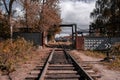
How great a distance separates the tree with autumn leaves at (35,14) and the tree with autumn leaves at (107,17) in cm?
926

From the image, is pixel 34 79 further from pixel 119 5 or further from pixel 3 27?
pixel 119 5

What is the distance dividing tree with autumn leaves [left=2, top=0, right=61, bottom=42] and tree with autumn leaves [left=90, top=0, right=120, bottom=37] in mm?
9256

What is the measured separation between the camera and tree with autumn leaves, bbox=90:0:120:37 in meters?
50.0

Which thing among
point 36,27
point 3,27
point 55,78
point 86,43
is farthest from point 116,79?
point 36,27

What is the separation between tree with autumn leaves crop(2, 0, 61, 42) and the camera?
39.3 metres

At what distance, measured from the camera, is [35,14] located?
4222 centimetres

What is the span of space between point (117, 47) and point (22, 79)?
630 inches

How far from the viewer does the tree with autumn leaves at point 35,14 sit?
129ft

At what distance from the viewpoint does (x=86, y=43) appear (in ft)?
130

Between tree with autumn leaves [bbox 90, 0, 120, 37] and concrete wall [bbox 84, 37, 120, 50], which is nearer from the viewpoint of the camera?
concrete wall [bbox 84, 37, 120, 50]

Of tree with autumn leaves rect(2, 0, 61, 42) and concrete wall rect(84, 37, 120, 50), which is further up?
tree with autumn leaves rect(2, 0, 61, 42)

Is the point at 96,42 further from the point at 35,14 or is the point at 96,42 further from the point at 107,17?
the point at 107,17

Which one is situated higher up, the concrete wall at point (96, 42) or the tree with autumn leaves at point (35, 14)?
the tree with autumn leaves at point (35, 14)

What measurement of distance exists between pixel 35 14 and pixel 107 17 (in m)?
16.6
